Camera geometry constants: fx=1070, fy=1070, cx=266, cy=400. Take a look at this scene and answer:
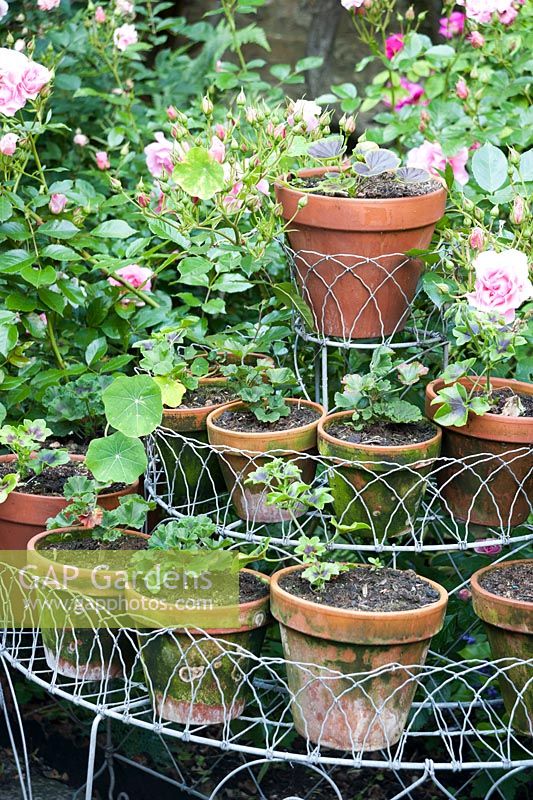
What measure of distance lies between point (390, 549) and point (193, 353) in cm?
52

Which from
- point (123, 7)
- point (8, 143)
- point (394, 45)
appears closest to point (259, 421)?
point (8, 143)

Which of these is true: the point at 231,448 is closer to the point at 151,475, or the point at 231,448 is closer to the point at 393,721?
the point at 151,475

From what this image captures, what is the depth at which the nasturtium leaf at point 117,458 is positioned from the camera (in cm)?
159

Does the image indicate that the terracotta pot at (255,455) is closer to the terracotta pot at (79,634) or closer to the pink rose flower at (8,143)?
the terracotta pot at (79,634)

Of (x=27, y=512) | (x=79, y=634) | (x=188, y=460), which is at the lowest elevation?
(x=79, y=634)

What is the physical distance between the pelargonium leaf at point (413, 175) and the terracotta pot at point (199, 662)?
0.65 m

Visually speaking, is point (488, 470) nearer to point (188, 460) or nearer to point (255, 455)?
point (255, 455)

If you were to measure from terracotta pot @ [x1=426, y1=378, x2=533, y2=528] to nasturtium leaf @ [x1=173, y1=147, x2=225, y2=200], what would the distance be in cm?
43

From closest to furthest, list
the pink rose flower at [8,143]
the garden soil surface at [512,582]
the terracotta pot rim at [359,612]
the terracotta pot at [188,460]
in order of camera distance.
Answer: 1. the terracotta pot rim at [359,612]
2. the garden soil surface at [512,582]
3. the terracotta pot at [188,460]
4. the pink rose flower at [8,143]

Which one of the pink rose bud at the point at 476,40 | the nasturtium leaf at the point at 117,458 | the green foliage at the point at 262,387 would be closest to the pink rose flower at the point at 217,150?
the green foliage at the point at 262,387

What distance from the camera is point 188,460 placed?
64.7 inches

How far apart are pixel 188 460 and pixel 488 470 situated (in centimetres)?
46


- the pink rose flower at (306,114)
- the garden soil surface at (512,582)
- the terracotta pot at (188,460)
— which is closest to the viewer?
the garden soil surface at (512,582)

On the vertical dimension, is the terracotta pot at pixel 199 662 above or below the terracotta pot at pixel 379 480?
below
